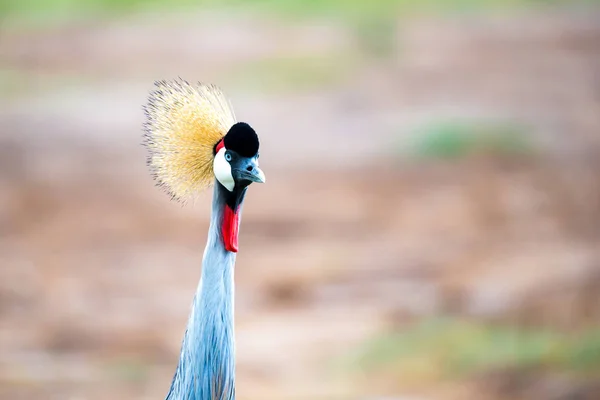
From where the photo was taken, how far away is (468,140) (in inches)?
426

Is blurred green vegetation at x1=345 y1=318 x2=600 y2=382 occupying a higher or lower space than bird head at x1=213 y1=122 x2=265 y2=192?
higher

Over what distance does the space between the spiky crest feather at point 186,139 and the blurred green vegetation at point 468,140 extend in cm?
748

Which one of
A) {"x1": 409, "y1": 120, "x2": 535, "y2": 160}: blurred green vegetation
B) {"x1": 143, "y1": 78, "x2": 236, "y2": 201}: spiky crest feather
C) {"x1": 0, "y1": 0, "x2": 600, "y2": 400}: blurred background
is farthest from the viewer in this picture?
{"x1": 409, "y1": 120, "x2": 535, "y2": 160}: blurred green vegetation

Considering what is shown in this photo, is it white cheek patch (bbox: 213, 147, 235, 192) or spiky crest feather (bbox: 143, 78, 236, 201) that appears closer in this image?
white cheek patch (bbox: 213, 147, 235, 192)

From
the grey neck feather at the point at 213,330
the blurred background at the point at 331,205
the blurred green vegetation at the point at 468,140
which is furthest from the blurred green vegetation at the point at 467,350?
the blurred green vegetation at the point at 468,140

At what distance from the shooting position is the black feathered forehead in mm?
2982

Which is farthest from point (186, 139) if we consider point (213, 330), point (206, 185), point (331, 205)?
point (331, 205)

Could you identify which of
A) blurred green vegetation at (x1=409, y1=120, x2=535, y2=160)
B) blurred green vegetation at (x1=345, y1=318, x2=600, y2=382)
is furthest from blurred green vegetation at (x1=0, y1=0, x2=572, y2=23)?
blurred green vegetation at (x1=345, y1=318, x2=600, y2=382)

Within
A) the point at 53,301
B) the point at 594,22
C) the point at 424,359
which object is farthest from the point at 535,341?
the point at 594,22

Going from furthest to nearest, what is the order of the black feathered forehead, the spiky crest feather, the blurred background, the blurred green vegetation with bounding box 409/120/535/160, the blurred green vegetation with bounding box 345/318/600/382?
the blurred green vegetation with bounding box 409/120/535/160 < the blurred background < the blurred green vegetation with bounding box 345/318/600/382 < the spiky crest feather < the black feathered forehead

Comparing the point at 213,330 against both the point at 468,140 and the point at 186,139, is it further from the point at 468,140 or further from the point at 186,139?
the point at 468,140

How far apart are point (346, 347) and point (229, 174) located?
3970 mm

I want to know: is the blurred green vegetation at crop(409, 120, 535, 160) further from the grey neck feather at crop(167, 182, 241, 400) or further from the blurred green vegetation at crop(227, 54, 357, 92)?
the grey neck feather at crop(167, 182, 241, 400)

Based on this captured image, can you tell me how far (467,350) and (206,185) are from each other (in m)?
3.67
